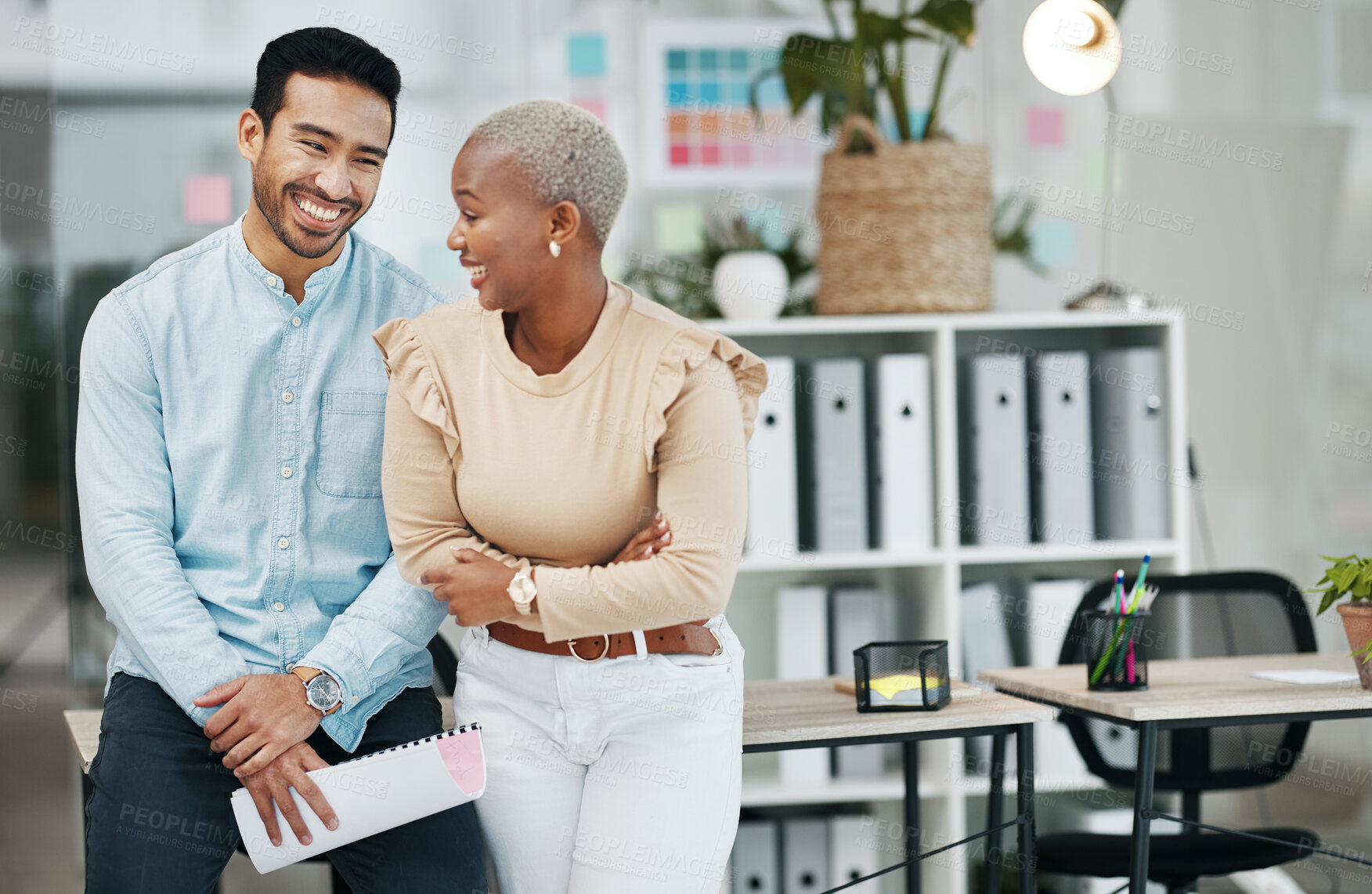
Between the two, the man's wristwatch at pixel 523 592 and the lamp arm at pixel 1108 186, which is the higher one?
the lamp arm at pixel 1108 186

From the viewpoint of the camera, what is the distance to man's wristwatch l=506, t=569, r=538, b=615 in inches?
57.9

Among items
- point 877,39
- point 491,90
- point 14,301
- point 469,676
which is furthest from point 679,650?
point 14,301

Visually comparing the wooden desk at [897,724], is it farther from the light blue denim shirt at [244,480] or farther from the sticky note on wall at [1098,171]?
the sticky note on wall at [1098,171]

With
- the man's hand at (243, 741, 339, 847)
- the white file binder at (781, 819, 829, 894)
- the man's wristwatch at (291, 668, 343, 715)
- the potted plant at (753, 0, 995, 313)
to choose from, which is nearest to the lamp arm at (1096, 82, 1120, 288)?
the potted plant at (753, 0, 995, 313)

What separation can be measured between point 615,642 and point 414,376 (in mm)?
411

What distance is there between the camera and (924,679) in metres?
1.85

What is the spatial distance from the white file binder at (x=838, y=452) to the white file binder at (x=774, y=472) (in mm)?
55

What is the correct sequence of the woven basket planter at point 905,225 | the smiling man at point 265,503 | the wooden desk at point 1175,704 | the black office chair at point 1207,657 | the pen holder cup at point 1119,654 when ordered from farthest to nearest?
the woven basket planter at point 905,225, the black office chair at point 1207,657, the pen holder cup at point 1119,654, the wooden desk at point 1175,704, the smiling man at point 265,503

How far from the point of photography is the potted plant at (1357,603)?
1.99 m

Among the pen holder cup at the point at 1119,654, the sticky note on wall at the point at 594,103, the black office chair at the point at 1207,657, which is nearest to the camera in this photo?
the pen holder cup at the point at 1119,654

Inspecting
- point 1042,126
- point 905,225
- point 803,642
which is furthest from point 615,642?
point 1042,126

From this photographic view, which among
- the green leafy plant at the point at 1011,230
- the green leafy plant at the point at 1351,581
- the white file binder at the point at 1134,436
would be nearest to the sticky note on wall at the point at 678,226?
the green leafy plant at the point at 1011,230

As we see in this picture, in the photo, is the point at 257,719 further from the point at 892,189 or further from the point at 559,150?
the point at 892,189

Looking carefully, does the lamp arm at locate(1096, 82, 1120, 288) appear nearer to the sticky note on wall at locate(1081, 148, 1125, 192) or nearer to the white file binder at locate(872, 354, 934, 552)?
the sticky note on wall at locate(1081, 148, 1125, 192)
